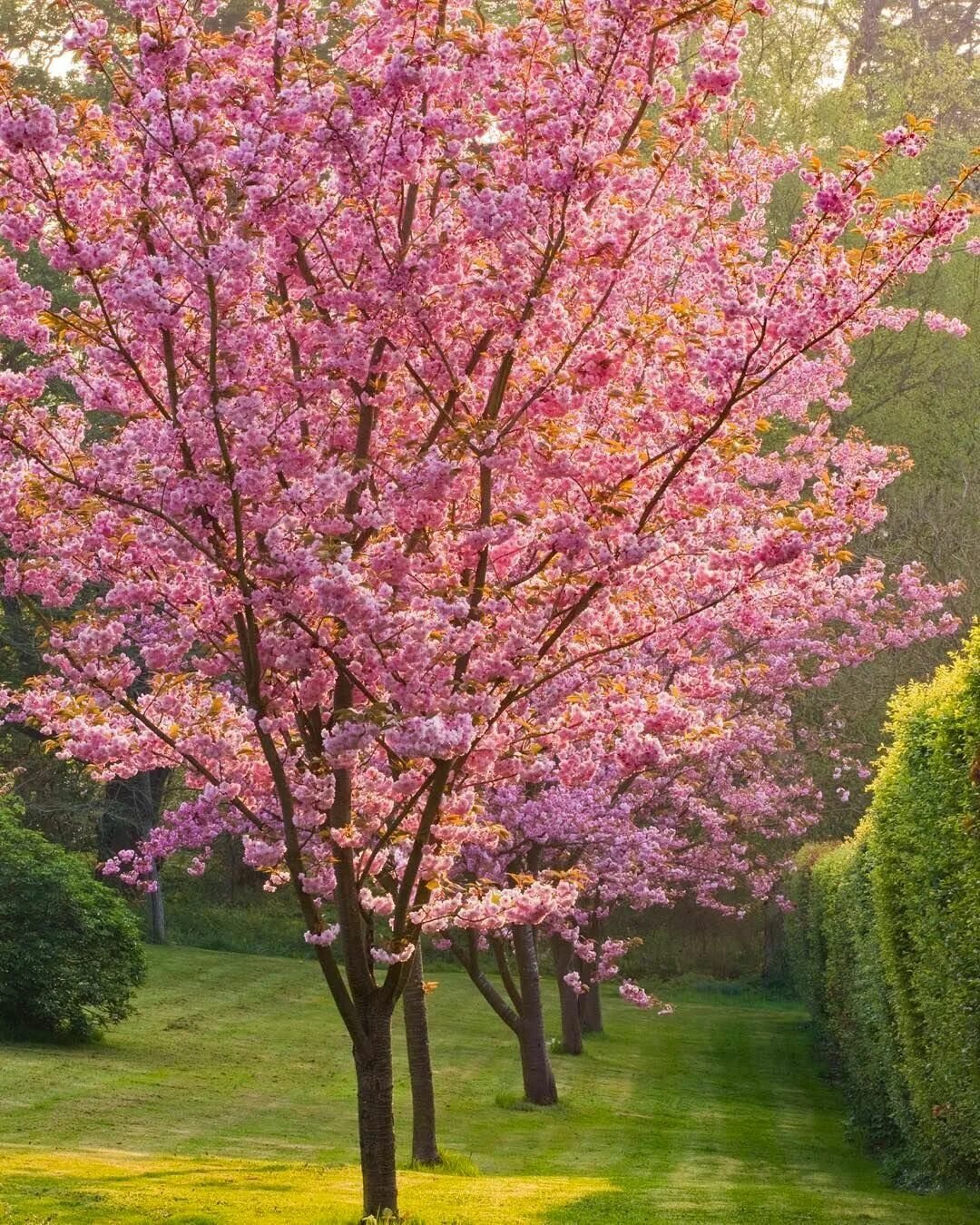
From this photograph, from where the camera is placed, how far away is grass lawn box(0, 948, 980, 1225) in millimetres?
10914

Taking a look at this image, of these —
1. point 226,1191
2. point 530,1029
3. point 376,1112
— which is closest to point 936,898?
point 376,1112

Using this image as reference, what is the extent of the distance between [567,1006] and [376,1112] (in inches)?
599

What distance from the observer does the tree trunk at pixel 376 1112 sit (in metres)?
8.98

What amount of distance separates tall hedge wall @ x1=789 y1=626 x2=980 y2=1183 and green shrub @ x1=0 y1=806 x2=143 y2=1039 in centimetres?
959

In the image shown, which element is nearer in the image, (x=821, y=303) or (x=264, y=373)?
(x=821, y=303)

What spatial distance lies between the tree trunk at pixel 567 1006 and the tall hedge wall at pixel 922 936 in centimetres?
531

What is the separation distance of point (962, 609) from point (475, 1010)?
490 inches

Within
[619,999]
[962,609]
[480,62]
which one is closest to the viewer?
[480,62]

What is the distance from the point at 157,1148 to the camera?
556 inches

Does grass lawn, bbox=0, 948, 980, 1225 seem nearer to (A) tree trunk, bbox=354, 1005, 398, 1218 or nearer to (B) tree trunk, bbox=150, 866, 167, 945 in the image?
(A) tree trunk, bbox=354, 1005, 398, 1218

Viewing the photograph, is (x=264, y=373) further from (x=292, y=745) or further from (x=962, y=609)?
(x=962, y=609)

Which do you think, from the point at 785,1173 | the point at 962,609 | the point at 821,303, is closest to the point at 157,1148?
the point at 785,1173

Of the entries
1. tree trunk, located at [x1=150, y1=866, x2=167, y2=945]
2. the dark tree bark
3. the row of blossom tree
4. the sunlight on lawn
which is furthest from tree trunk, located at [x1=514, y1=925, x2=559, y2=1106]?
tree trunk, located at [x1=150, y1=866, x2=167, y2=945]

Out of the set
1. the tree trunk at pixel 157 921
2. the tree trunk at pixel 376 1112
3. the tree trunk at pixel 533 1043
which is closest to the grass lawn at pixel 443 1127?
the tree trunk at pixel 533 1043
